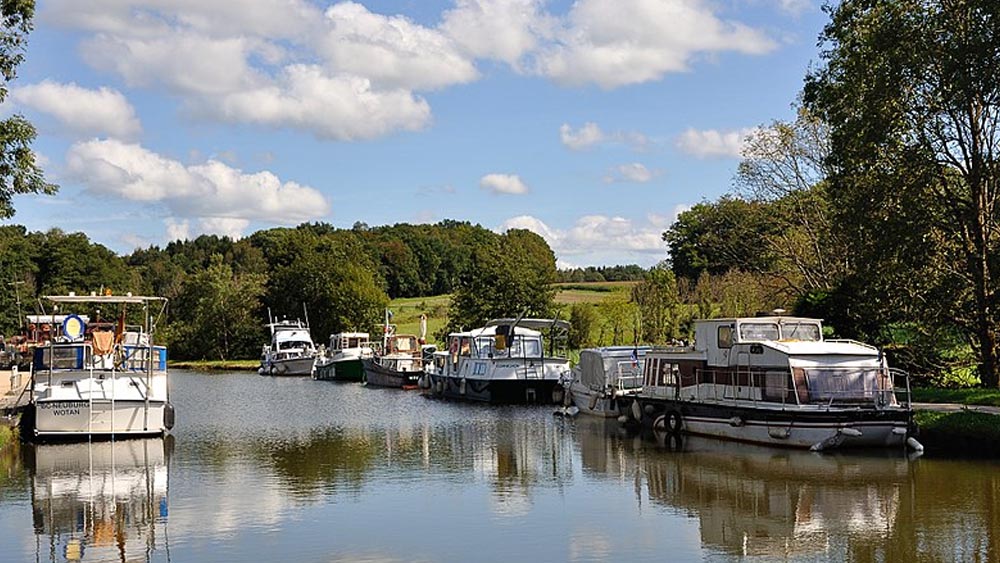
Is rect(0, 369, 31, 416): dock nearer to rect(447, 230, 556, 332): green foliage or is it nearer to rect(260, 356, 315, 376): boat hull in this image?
rect(260, 356, 315, 376): boat hull

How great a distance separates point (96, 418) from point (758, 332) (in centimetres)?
1861

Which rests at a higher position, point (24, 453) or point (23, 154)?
point (23, 154)

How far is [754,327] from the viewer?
106 ft

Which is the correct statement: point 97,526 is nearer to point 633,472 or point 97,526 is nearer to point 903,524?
point 633,472

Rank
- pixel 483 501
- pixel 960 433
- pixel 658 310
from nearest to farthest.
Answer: pixel 483 501, pixel 960 433, pixel 658 310

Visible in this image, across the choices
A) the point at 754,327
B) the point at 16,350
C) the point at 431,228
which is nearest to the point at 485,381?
the point at 754,327

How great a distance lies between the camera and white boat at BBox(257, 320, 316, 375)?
82250 mm

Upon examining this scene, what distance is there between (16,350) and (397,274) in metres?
62.1

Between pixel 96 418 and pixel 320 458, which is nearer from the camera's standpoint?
pixel 320 458

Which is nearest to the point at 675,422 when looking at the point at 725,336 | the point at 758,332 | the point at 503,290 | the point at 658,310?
the point at 725,336

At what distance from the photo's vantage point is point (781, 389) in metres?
29.9

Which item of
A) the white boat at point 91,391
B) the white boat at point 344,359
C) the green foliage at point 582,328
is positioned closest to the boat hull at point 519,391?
the white boat at point 91,391

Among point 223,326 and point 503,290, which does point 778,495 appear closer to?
point 503,290

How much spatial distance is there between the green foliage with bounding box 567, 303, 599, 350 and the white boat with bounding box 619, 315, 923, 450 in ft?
121
